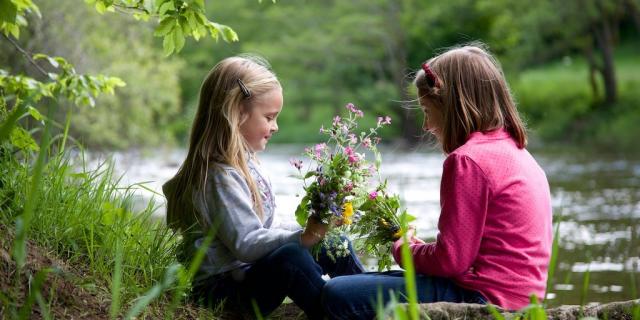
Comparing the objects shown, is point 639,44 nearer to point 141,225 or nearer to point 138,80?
point 138,80

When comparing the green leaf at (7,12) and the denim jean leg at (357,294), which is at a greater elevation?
the green leaf at (7,12)

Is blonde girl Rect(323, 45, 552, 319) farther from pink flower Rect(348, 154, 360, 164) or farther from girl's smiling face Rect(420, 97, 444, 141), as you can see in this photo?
pink flower Rect(348, 154, 360, 164)

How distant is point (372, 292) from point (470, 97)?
0.84 m

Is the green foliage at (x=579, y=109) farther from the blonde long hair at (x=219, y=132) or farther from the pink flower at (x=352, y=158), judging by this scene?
the pink flower at (x=352, y=158)

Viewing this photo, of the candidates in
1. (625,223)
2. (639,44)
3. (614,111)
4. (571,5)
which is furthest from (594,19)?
(625,223)

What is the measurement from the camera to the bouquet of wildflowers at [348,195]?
346 centimetres

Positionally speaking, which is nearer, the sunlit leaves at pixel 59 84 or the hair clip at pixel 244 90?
the hair clip at pixel 244 90

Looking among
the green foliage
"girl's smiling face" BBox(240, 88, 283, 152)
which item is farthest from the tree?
"girl's smiling face" BBox(240, 88, 283, 152)

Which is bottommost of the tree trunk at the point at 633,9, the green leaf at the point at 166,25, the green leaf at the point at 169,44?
the green leaf at the point at 169,44

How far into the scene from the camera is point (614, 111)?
2959cm

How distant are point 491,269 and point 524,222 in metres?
0.21

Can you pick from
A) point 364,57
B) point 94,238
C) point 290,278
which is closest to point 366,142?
point 290,278

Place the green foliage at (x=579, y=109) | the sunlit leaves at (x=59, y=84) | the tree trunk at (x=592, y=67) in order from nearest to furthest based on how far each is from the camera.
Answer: the sunlit leaves at (x=59, y=84), the green foliage at (x=579, y=109), the tree trunk at (x=592, y=67)

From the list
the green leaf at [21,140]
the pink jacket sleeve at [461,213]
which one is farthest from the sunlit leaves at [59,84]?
the pink jacket sleeve at [461,213]
